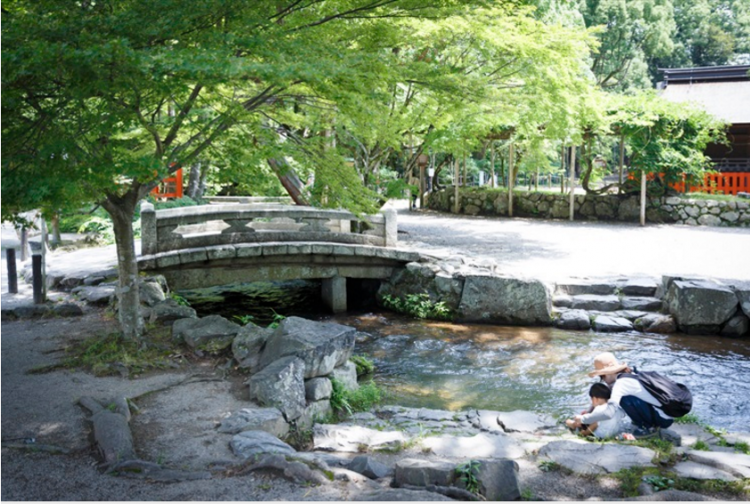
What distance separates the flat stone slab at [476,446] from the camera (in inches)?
248

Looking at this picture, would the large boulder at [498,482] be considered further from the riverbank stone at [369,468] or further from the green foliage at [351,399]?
the green foliage at [351,399]

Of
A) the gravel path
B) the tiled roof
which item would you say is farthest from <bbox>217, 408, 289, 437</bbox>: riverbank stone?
the tiled roof

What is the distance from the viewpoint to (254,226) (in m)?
14.4

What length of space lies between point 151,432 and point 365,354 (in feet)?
17.9

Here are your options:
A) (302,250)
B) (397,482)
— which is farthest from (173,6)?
(302,250)

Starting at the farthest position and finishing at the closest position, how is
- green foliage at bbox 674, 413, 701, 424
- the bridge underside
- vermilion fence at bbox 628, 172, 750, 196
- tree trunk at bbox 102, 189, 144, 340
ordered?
1. vermilion fence at bbox 628, 172, 750, 196
2. the bridge underside
3. tree trunk at bbox 102, 189, 144, 340
4. green foliage at bbox 674, 413, 701, 424

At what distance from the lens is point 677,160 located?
21.6 meters

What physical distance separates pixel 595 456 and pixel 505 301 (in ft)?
24.7

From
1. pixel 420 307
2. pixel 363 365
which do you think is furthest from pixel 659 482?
pixel 420 307

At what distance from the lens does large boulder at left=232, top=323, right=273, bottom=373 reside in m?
8.32

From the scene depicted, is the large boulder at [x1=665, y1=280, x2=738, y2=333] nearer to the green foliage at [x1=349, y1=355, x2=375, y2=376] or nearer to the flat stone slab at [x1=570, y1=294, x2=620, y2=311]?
the flat stone slab at [x1=570, y1=294, x2=620, y2=311]

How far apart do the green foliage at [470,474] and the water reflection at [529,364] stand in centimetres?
377

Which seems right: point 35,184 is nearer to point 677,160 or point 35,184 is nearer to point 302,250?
point 302,250

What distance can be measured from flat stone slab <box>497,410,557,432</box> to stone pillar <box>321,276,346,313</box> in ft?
23.8
